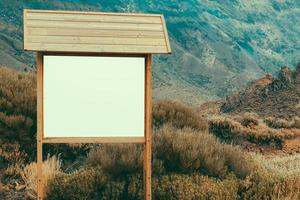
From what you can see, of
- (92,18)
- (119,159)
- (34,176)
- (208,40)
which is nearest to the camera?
(92,18)

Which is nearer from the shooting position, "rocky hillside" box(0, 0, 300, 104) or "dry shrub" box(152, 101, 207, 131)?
"dry shrub" box(152, 101, 207, 131)

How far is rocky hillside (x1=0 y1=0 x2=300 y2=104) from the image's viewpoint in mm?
→ 89250

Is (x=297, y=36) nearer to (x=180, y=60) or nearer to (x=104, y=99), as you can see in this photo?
(x=180, y=60)

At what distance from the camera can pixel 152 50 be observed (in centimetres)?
877

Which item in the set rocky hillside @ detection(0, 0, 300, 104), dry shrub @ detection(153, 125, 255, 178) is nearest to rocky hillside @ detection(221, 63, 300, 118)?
dry shrub @ detection(153, 125, 255, 178)

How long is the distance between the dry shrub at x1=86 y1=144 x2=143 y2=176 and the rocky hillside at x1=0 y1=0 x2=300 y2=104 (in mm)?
64082

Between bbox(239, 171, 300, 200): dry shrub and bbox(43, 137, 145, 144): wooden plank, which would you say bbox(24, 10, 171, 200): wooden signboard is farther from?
bbox(239, 171, 300, 200): dry shrub

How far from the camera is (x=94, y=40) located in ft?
28.8

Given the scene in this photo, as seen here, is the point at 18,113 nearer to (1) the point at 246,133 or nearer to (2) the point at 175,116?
(2) the point at 175,116

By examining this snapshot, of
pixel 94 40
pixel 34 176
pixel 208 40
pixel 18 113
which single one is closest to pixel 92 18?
pixel 94 40

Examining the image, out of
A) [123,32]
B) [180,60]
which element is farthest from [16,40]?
[123,32]

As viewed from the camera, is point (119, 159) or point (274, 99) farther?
point (274, 99)

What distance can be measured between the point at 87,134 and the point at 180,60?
9663 cm

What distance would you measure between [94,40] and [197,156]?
286 centimetres
